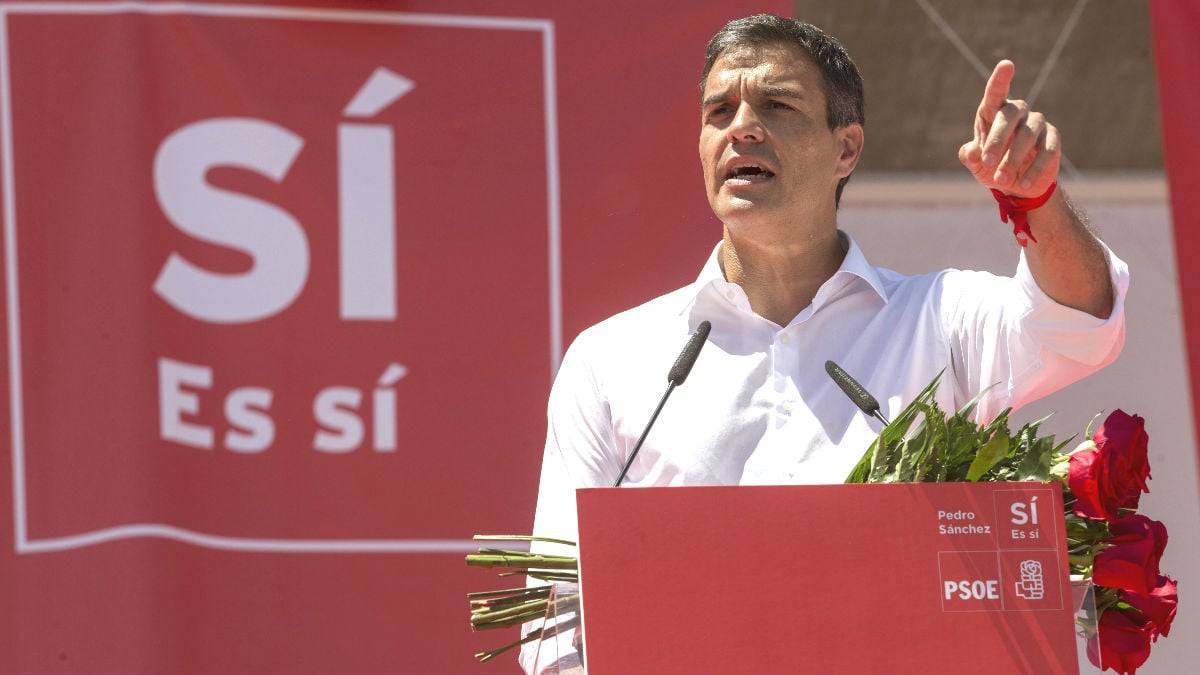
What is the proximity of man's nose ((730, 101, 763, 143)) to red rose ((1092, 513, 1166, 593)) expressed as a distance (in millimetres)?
918

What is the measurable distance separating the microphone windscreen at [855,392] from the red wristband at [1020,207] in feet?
0.91

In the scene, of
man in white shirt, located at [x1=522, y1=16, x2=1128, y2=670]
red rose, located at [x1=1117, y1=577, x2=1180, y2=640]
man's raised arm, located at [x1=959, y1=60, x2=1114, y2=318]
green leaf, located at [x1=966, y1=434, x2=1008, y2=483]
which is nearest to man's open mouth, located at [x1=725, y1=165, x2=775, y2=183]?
man in white shirt, located at [x1=522, y1=16, x2=1128, y2=670]

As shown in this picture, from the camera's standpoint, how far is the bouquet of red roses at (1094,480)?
5.39ft

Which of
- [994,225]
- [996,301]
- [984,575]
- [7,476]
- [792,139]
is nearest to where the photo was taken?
[984,575]

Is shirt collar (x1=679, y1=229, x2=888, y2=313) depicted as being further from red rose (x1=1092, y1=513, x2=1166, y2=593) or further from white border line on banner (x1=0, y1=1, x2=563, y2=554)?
white border line on banner (x1=0, y1=1, x2=563, y2=554)

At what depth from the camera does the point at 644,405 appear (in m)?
2.27

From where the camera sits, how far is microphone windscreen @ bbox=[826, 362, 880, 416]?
6.31 ft

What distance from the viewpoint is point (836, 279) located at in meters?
2.40

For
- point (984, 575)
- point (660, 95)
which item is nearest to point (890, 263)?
point (660, 95)

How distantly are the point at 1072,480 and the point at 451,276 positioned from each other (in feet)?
7.11

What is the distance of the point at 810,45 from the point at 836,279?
415 millimetres

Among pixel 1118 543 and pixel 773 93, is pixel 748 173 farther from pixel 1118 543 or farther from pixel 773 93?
pixel 1118 543

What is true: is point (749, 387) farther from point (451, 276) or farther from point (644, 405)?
point (451, 276)

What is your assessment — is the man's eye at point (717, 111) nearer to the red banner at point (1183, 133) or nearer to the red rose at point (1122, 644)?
the red rose at point (1122, 644)
